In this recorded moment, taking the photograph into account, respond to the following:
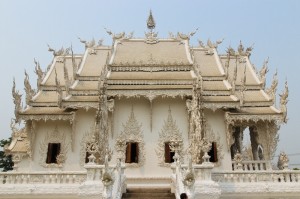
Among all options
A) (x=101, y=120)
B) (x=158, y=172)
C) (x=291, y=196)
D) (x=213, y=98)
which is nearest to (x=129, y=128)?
(x=101, y=120)

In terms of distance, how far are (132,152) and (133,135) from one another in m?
0.66

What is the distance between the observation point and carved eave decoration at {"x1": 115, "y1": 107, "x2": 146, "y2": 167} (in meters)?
12.5

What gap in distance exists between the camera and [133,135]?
1275 cm

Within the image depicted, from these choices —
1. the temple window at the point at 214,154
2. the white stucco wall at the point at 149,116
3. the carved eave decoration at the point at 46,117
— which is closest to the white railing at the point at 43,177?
the white stucco wall at the point at 149,116

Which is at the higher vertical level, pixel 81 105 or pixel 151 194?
pixel 81 105

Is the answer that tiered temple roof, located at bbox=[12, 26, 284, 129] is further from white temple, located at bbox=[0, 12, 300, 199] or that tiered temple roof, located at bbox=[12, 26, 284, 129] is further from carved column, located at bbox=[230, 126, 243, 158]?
carved column, located at bbox=[230, 126, 243, 158]

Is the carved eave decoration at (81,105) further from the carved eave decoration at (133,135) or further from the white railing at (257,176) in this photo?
the white railing at (257,176)

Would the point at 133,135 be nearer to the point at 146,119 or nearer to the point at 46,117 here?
the point at 146,119

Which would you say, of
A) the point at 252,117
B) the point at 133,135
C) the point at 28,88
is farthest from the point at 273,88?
the point at 28,88

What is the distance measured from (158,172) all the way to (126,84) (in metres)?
3.59

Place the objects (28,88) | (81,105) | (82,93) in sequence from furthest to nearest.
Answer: (28,88) → (82,93) → (81,105)

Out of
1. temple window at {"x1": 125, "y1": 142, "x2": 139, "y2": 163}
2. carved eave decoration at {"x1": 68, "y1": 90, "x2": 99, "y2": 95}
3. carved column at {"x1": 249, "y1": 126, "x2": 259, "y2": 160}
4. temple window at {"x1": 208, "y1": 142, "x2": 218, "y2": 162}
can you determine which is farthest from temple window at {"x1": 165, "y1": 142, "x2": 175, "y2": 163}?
carved column at {"x1": 249, "y1": 126, "x2": 259, "y2": 160}

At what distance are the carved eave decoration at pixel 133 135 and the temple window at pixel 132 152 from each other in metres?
0.11

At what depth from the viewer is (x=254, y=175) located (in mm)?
10133
